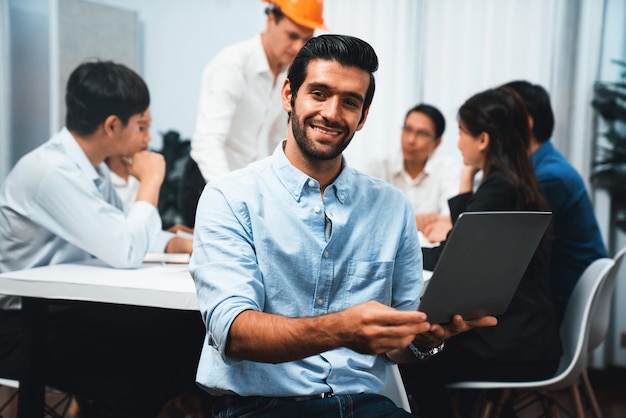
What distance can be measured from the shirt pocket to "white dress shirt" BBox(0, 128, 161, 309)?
75 centimetres

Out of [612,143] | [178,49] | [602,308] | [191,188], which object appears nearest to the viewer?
[602,308]

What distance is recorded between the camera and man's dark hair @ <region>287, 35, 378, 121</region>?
132 centimetres

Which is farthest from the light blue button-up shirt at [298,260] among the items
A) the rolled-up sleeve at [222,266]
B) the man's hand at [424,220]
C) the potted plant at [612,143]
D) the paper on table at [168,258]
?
the potted plant at [612,143]

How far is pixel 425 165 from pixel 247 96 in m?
1.17

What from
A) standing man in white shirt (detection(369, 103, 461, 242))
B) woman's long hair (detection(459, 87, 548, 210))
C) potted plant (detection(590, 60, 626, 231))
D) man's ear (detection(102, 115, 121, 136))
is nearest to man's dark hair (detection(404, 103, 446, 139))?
standing man in white shirt (detection(369, 103, 461, 242))

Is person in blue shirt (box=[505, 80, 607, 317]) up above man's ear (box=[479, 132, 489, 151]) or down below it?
below

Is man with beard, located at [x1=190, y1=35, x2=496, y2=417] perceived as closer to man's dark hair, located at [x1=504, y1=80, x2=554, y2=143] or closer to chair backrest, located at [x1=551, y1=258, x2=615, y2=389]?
chair backrest, located at [x1=551, y1=258, x2=615, y2=389]

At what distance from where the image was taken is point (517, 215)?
3.81 feet

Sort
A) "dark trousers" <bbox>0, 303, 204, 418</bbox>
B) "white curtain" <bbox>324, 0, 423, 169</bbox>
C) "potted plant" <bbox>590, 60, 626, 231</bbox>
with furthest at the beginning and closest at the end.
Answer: "white curtain" <bbox>324, 0, 423, 169</bbox>
"potted plant" <bbox>590, 60, 626, 231</bbox>
"dark trousers" <bbox>0, 303, 204, 418</bbox>

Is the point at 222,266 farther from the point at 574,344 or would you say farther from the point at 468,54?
the point at 468,54

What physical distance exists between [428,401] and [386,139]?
7.10 feet

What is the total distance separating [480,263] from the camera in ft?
Answer: 3.75

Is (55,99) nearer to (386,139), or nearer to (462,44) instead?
(386,139)

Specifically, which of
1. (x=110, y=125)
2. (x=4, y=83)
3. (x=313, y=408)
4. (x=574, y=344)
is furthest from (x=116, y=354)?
(x=4, y=83)
